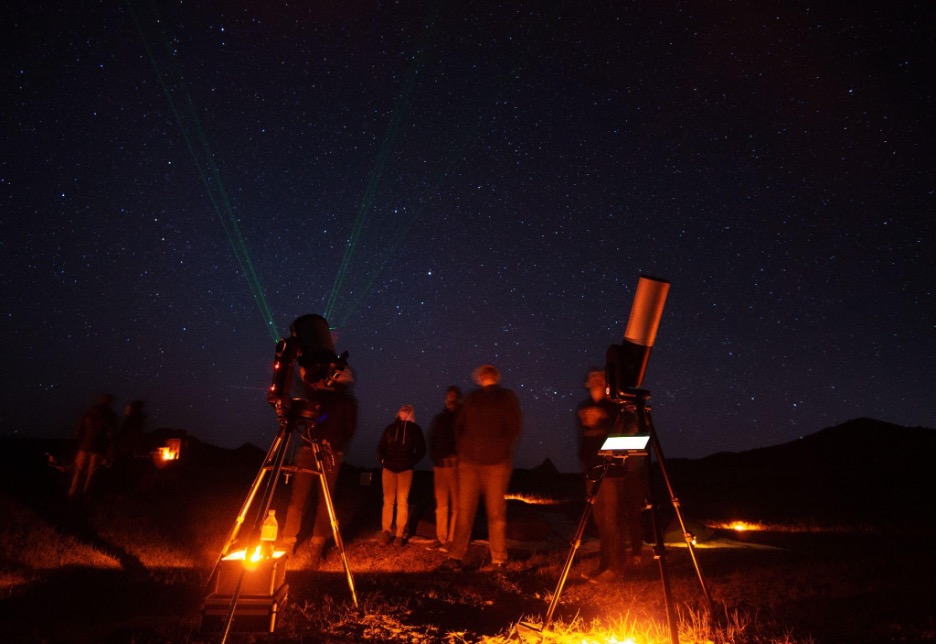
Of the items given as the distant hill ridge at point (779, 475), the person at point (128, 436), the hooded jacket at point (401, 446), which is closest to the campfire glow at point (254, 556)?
the hooded jacket at point (401, 446)

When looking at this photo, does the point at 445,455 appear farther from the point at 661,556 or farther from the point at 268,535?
the point at 661,556

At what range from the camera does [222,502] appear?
11.0 meters

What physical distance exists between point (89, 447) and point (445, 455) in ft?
20.6

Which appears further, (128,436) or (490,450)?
(128,436)

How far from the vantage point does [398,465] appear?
8117 mm

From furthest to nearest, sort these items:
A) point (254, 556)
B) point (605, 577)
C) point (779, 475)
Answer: point (779, 475) < point (605, 577) < point (254, 556)

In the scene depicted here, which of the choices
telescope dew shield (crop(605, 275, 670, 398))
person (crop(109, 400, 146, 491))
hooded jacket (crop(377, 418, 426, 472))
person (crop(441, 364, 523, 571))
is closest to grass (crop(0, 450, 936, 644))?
person (crop(441, 364, 523, 571))

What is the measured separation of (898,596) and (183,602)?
5.68 metres

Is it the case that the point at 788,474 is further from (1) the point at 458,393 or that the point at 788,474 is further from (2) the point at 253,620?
(2) the point at 253,620

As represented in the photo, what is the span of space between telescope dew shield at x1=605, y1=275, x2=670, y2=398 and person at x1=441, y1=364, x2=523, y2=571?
2733mm

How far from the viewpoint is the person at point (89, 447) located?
9.58 meters

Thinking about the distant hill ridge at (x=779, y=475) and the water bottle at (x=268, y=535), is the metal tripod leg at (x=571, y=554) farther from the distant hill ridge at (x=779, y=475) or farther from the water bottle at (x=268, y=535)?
the distant hill ridge at (x=779, y=475)

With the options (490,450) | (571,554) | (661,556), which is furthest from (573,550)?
(490,450)

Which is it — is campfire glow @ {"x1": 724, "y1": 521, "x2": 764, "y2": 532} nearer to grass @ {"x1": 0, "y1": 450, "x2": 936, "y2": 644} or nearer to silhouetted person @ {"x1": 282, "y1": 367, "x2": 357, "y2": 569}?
grass @ {"x1": 0, "y1": 450, "x2": 936, "y2": 644}
